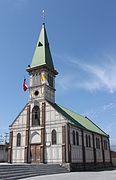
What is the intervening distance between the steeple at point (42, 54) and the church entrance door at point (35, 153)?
561 inches

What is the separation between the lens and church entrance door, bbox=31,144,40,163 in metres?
35.5

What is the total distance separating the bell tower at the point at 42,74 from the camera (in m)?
39.3

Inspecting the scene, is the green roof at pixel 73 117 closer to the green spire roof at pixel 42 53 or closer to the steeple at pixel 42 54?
the steeple at pixel 42 54

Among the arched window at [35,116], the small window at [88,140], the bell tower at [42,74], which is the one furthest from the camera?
the small window at [88,140]

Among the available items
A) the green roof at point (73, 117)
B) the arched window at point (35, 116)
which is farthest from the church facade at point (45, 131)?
the green roof at point (73, 117)

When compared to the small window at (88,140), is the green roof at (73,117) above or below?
above

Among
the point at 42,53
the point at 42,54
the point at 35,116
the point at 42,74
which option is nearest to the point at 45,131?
the point at 35,116

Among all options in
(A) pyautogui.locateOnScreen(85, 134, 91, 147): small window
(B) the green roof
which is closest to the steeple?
(B) the green roof

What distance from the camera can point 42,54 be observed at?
42.9 meters

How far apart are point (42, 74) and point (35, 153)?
13.6 meters

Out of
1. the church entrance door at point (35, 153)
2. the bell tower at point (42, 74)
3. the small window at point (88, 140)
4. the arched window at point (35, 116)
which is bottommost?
the church entrance door at point (35, 153)

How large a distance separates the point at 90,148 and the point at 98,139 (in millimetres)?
6054

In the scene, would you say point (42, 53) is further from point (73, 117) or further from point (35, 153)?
point (35, 153)

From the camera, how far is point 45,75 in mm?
40094
